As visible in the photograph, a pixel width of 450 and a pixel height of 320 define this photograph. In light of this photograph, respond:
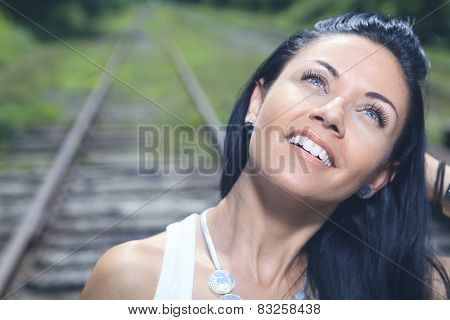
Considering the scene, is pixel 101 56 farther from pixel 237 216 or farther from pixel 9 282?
pixel 237 216

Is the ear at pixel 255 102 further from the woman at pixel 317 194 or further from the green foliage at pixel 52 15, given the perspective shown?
the green foliage at pixel 52 15

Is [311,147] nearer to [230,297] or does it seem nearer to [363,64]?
[363,64]

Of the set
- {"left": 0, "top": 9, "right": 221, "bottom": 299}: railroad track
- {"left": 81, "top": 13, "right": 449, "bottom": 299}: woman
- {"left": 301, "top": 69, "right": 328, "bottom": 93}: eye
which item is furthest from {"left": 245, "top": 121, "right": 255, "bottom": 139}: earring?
{"left": 0, "top": 9, "right": 221, "bottom": 299}: railroad track

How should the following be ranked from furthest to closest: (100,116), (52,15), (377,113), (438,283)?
(52,15), (100,116), (438,283), (377,113)

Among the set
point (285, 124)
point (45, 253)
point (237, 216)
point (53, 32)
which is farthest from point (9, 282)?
point (53, 32)

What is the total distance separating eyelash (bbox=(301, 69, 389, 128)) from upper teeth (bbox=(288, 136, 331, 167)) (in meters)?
0.20

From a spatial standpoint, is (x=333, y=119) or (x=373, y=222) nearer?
(x=333, y=119)

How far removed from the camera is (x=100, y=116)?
717 centimetres

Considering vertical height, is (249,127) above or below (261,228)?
above

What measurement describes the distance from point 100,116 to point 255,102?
5.34 metres

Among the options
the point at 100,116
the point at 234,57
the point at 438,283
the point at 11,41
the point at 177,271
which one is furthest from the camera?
the point at 11,41

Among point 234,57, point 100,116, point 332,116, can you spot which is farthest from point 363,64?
point 234,57

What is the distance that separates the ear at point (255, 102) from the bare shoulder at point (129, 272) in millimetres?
551

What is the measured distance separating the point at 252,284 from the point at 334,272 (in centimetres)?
32
